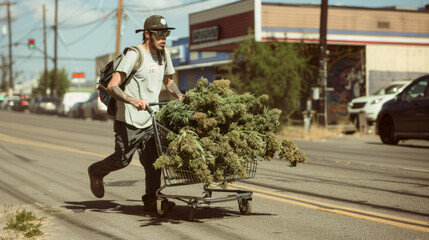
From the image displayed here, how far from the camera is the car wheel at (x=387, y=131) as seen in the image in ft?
61.7

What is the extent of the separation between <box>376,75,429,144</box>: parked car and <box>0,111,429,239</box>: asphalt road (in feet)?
10.8

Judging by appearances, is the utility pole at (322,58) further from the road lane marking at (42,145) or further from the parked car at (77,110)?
the parked car at (77,110)

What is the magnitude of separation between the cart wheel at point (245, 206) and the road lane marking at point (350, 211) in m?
0.85

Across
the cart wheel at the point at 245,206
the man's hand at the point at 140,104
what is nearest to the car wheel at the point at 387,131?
the cart wheel at the point at 245,206

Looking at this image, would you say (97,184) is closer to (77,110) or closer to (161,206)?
(161,206)

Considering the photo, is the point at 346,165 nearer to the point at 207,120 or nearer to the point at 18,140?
the point at 207,120

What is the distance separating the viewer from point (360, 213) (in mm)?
7301

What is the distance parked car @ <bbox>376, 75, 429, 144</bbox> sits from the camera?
17078mm

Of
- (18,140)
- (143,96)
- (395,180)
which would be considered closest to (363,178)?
Result: (395,180)

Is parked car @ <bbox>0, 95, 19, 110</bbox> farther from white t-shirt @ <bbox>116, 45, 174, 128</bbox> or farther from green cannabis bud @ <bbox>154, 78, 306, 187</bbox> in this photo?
green cannabis bud @ <bbox>154, 78, 306, 187</bbox>

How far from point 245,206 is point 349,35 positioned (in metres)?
26.1

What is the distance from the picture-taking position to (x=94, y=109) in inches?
1619

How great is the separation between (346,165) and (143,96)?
614 centimetres

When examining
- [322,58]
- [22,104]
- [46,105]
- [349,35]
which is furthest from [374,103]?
[22,104]
